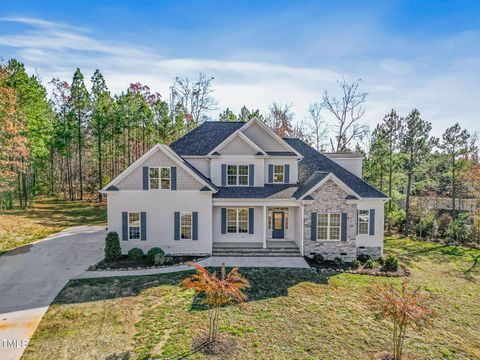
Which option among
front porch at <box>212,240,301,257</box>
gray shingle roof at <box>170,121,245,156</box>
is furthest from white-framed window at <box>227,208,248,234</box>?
gray shingle roof at <box>170,121,245,156</box>

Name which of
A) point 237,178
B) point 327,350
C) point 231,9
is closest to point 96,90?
point 237,178

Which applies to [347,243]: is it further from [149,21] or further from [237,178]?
[149,21]

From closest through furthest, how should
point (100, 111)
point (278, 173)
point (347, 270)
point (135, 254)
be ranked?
point (347, 270), point (135, 254), point (278, 173), point (100, 111)

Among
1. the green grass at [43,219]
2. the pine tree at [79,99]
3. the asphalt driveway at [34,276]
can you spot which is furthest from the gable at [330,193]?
the pine tree at [79,99]

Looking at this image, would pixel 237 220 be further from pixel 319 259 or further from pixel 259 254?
pixel 319 259

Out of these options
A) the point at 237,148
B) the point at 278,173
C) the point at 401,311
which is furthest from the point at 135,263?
the point at 401,311

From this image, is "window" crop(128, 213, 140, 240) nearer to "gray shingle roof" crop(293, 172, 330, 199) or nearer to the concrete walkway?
the concrete walkway
